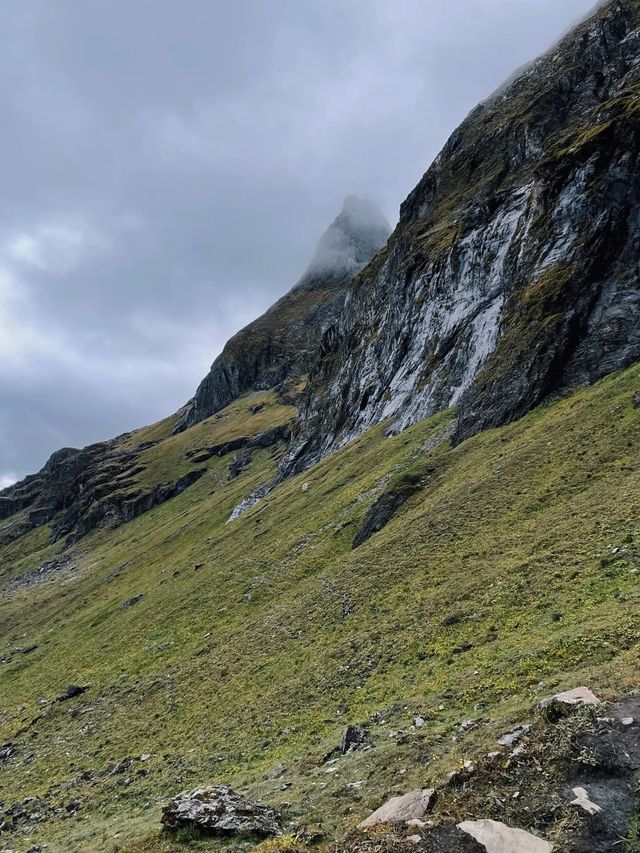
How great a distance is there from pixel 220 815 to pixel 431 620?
585 inches

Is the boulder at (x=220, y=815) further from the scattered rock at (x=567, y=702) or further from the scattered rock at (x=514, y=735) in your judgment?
the scattered rock at (x=567, y=702)

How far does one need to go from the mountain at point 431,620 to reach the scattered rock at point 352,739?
7cm

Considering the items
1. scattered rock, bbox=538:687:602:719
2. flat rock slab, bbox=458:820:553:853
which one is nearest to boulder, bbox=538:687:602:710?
scattered rock, bbox=538:687:602:719

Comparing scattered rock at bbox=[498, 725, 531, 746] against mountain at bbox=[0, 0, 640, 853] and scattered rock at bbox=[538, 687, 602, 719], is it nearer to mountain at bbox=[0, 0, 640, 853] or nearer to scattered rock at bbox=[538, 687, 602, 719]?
mountain at bbox=[0, 0, 640, 853]

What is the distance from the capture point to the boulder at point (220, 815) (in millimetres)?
11492

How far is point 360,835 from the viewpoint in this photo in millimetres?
9281

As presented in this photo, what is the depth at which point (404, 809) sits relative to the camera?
31.6 feet

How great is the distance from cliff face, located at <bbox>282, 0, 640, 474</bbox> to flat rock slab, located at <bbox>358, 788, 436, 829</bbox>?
43313 millimetres

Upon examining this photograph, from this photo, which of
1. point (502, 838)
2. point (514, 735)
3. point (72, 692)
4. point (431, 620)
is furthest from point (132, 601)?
point (502, 838)

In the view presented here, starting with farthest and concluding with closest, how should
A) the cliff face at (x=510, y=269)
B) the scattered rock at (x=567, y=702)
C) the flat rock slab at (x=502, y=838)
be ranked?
the cliff face at (x=510, y=269), the scattered rock at (x=567, y=702), the flat rock slab at (x=502, y=838)

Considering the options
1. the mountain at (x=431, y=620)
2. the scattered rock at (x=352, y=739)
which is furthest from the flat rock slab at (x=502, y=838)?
the scattered rock at (x=352, y=739)

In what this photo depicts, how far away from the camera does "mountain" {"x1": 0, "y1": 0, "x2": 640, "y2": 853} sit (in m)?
10.7

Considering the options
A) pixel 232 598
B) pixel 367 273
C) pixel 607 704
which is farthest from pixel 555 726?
pixel 367 273

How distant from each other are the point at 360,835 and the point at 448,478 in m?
36.4
